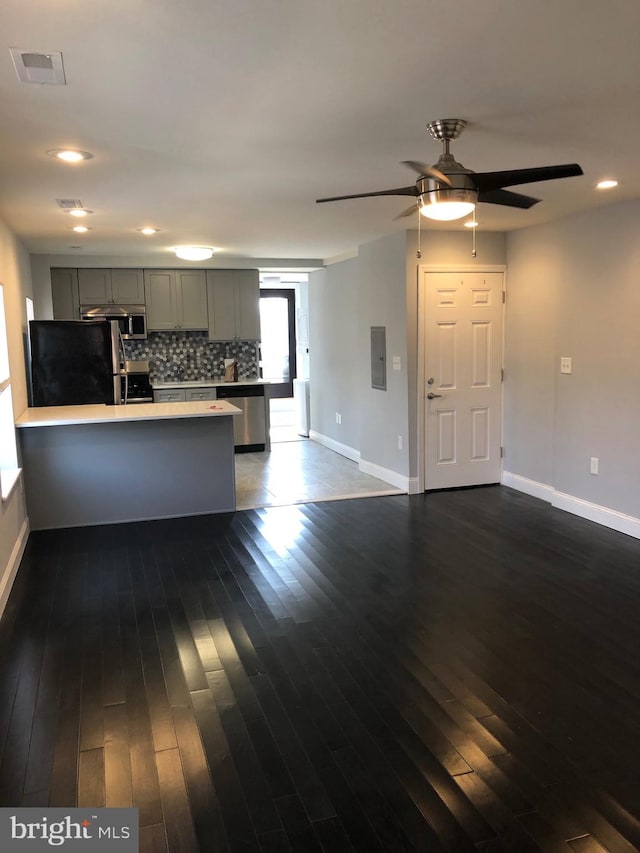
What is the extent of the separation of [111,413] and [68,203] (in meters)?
1.60

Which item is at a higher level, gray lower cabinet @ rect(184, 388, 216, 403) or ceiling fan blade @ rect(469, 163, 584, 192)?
ceiling fan blade @ rect(469, 163, 584, 192)

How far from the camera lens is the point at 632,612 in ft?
10.9

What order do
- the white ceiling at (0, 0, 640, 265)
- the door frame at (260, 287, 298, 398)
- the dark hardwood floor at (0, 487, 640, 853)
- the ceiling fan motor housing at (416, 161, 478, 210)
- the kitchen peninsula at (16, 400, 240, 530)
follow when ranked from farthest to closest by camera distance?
1. the door frame at (260, 287, 298, 398)
2. the kitchen peninsula at (16, 400, 240, 530)
3. the ceiling fan motor housing at (416, 161, 478, 210)
4. the dark hardwood floor at (0, 487, 640, 853)
5. the white ceiling at (0, 0, 640, 265)

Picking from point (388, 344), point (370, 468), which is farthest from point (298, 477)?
point (388, 344)

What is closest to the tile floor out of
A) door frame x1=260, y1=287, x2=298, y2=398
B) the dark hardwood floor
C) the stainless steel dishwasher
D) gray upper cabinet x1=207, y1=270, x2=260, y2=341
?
the stainless steel dishwasher

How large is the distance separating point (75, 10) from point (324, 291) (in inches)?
248

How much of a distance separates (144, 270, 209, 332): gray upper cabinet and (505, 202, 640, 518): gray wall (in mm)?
3740

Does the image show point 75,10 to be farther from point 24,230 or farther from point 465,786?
point 24,230

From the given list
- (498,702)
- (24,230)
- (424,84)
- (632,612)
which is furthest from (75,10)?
(24,230)

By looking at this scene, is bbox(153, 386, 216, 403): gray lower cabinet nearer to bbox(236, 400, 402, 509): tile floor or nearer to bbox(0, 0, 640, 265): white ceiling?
bbox(236, 400, 402, 509): tile floor

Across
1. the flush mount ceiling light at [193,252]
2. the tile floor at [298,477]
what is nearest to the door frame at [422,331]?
the tile floor at [298,477]

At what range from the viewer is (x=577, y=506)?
506 cm

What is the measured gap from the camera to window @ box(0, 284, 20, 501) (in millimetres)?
4266

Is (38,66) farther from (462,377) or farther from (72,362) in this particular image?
(462,377)
